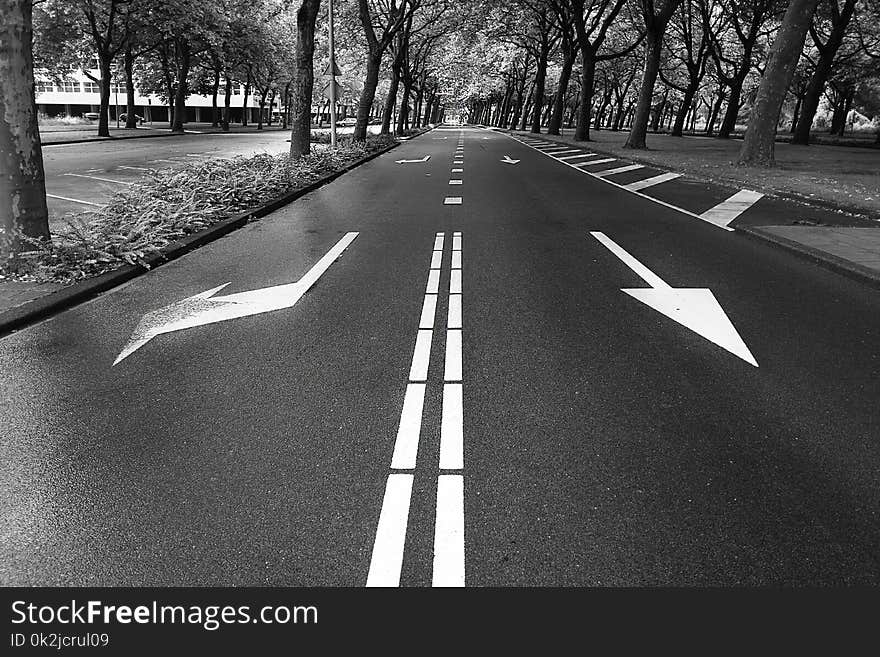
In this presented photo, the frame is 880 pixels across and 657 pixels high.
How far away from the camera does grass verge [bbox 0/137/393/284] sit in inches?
297

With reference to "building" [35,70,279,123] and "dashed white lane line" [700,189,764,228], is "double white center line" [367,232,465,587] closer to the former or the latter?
"dashed white lane line" [700,189,764,228]

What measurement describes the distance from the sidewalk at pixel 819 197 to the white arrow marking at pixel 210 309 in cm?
655

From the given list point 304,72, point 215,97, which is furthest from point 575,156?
point 215,97

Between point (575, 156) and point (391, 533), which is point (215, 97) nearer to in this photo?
point (575, 156)

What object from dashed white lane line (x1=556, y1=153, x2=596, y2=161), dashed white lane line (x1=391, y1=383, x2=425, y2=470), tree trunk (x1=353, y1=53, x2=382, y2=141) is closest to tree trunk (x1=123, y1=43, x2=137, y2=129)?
tree trunk (x1=353, y1=53, x2=382, y2=141)

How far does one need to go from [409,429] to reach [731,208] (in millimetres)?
11983

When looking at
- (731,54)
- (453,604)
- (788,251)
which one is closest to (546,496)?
(453,604)

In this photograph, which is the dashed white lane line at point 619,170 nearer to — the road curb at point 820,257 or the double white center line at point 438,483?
the road curb at point 820,257

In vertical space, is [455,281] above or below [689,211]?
below

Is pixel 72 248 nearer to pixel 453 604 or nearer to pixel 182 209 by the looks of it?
pixel 182 209

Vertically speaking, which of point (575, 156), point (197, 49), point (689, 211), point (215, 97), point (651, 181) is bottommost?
point (689, 211)

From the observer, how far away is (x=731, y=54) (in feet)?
184

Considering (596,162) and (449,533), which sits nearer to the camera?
(449,533)

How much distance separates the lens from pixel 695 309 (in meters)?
6.58
